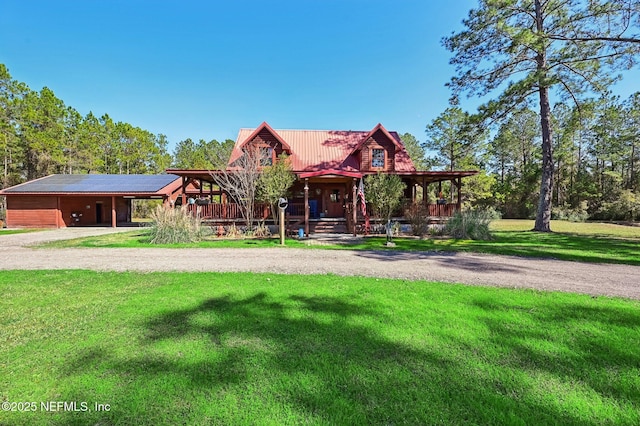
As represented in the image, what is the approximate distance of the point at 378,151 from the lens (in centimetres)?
2042

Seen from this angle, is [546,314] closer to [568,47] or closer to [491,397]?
[491,397]

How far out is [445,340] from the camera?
11.0 feet

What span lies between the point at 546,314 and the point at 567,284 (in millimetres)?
2417

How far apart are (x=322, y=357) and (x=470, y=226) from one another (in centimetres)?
1313

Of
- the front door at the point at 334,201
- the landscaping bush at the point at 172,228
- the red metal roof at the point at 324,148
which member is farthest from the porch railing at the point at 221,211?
the front door at the point at 334,201

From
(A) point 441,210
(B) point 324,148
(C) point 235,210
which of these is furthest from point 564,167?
(C) point 235,210

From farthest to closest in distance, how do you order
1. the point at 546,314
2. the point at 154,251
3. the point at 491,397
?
1. the point at 154,251
2. the point at 546,314
3. the point at 491,397

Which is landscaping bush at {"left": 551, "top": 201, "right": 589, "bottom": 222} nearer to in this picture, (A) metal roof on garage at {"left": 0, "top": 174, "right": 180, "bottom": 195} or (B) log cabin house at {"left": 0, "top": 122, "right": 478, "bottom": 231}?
(B) log cabin house at {"left": 0, "top": 122, "right": 478, "bottom": 231}

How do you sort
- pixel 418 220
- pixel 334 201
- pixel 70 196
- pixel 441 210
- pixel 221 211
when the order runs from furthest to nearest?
pixel 70 196 < pixel 334 201 < pixel 441 210 < pixel 221 211 < pixel 418 220

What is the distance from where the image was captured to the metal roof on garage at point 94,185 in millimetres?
22125

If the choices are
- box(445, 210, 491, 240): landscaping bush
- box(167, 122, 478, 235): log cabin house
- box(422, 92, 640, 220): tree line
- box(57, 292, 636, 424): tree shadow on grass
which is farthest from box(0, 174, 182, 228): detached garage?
box(422, 92, 640, 220): tree line

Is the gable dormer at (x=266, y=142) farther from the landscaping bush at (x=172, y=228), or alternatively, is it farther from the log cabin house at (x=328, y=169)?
the landscaping bush at (x=172, y=228)

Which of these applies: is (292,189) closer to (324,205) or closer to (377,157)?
(324,205)

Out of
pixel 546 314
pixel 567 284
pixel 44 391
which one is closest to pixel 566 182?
pixel 567 284
